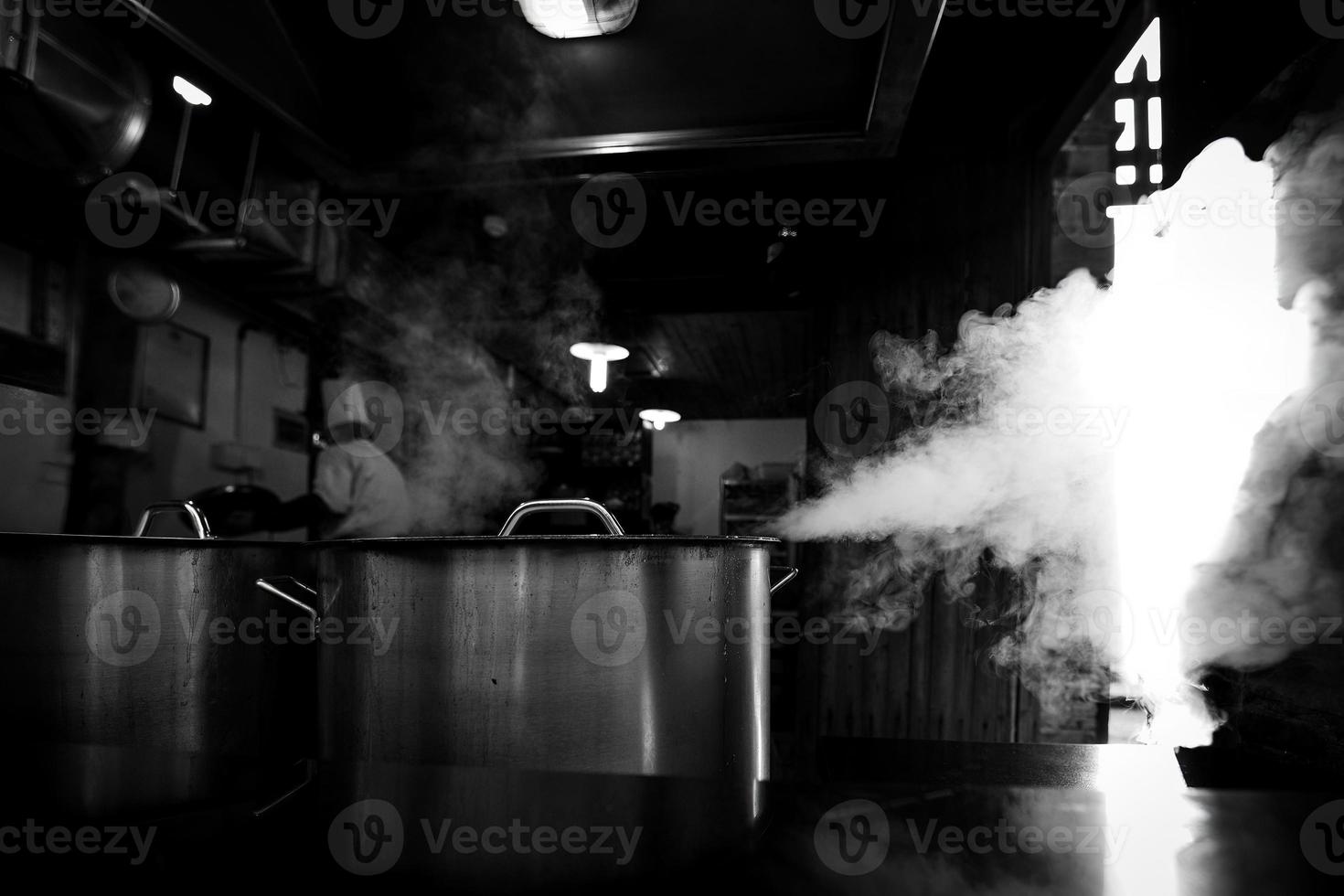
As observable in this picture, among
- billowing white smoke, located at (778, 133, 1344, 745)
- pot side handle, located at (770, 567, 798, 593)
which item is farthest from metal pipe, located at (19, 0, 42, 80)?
billowing white smoke, located at (778, 133, 1344, 745)

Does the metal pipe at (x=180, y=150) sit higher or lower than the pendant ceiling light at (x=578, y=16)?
higher

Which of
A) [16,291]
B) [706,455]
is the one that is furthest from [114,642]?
[706,455]

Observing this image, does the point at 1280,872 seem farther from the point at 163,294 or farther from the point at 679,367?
the point at 679,367

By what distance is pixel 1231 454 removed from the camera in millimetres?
1548

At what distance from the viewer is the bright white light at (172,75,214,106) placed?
1.92 m

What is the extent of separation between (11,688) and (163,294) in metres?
1.72

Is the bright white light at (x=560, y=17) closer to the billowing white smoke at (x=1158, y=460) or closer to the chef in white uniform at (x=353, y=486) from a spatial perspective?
the billowing white smoke at (x=1158, y=460)

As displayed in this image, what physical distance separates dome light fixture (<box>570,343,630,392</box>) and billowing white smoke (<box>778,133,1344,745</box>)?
1.37 m

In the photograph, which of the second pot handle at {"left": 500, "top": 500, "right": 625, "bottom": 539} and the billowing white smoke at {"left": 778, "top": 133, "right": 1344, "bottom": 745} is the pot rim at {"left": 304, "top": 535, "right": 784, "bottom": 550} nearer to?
the second pot handle at {"left": 500, "top": 500, "right": 625, "bottom": 539}

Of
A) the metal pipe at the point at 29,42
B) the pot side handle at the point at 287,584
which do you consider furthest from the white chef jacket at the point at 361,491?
the pot side handle at the point at 287,584

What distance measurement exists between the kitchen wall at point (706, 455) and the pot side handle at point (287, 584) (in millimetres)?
2844

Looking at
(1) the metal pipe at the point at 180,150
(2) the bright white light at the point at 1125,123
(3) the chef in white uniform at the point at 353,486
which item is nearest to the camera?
(1) the metal pipe at the point at 180,150

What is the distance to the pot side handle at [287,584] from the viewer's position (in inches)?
42.0

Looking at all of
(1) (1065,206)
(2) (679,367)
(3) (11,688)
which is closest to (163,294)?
(3) (11,688)
